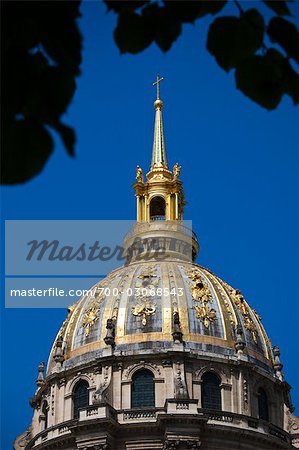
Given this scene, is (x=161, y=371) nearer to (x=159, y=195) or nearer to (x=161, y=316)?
(x=161, y=316)

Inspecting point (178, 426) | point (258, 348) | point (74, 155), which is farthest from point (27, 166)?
point (258, 348)

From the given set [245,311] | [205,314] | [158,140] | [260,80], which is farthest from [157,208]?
[260,80]

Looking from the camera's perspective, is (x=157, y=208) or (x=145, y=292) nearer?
(x=145, y=292)

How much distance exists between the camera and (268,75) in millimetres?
6066

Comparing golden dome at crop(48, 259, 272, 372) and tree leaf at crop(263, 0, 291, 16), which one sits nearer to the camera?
tree leaf at crop(263, 0, 291, 16)

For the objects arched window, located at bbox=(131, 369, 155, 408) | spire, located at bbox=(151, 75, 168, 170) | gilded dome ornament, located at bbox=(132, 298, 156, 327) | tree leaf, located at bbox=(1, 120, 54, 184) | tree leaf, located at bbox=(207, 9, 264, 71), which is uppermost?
spire, located at bbox=(151, 75, 168, 170)

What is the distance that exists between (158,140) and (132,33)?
75862 millimetres

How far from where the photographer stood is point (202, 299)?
62.8 meters

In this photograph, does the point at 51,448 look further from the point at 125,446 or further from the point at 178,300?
the point at 178,300

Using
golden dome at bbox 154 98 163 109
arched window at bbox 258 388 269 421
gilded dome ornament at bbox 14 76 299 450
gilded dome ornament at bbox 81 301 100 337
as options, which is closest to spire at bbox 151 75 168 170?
golden dome at bbox 154 98 163 109

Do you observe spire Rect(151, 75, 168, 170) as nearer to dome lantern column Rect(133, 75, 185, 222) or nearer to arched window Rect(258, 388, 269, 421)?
dome lantern column Rect(133, 75, 185, 222)

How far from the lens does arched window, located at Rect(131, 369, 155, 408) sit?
190ft

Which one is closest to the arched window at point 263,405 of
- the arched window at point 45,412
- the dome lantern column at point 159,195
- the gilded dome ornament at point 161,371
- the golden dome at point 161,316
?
the gilded dome ornament at point 161,371

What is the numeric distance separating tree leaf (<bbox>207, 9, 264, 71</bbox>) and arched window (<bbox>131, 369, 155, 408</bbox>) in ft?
173
